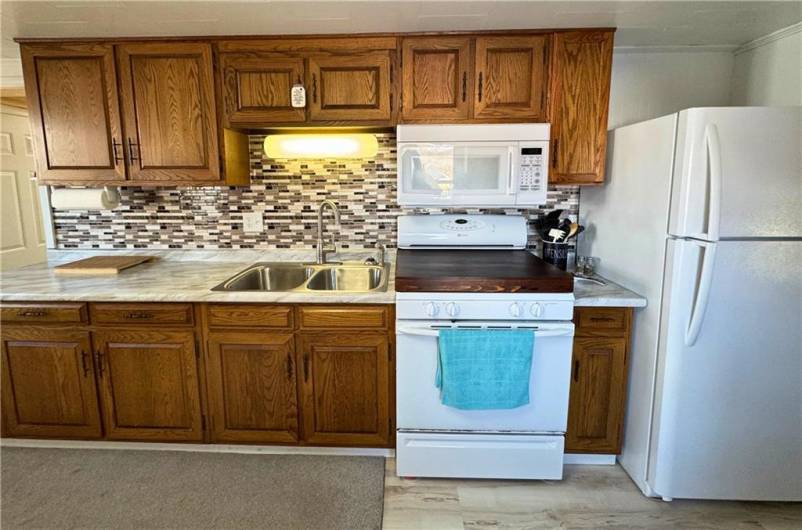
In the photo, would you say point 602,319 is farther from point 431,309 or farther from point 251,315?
point 251,315

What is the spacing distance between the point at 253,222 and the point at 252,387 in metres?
0.99

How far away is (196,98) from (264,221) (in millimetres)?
731

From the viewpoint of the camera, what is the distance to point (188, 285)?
2.04 metres

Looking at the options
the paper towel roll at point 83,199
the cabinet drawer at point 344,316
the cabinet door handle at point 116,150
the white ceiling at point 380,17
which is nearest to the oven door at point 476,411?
the cabinet drawer at point 344,316

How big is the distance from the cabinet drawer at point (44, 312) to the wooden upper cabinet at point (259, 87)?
1143 mm

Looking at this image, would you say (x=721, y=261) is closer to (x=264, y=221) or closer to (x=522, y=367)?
(x=522, y=367)

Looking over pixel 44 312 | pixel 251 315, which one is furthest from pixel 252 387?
pixel 44 312

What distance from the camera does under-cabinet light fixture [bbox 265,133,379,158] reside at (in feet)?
7.54

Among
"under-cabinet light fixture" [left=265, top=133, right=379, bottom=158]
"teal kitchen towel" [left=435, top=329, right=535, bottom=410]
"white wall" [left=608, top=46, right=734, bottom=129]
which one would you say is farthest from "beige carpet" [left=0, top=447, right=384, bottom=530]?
"white wall" [left=608, top=46, right=734, bottom=129]

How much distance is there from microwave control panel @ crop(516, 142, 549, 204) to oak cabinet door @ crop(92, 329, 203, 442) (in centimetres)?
172

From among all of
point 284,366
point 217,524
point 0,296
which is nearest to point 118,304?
point 0,296

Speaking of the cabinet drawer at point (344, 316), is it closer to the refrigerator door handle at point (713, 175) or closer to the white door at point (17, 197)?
the refrigerator door handle at point (713, 175)

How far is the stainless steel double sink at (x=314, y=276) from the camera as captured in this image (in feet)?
7.71

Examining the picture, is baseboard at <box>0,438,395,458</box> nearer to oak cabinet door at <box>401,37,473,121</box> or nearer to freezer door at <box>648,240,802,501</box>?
freezer door at <box>648,240,802,501</box>
